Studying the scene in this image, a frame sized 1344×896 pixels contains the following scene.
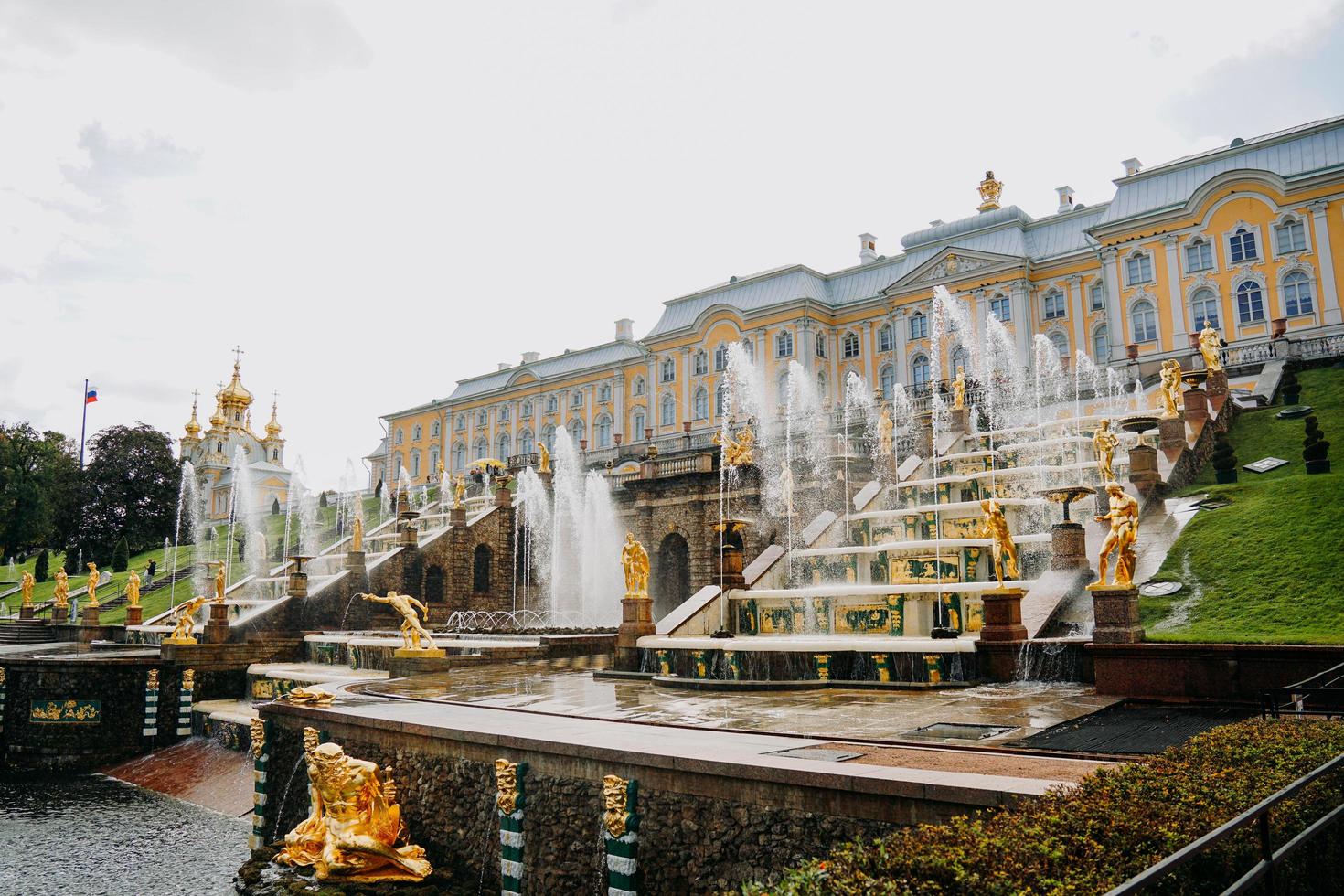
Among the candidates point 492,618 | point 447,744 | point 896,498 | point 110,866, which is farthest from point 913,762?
point 492,618

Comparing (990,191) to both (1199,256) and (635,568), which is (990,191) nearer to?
(1199,256)

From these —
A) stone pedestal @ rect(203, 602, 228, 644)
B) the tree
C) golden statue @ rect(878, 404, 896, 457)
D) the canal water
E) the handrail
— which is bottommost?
the canal water

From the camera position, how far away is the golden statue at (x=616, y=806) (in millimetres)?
8188

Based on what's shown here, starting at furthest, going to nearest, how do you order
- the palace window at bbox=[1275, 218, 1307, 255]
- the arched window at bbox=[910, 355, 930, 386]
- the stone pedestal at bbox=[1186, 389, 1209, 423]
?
1. the arched window at bbox=[910, 355, 930, 386]
2. the palace window at bbox=[1275, 218, 1307, 255]
3. the stone pedestal at bbox=[1186, 389, 1209, 423]

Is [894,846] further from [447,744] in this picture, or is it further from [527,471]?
[527,471]

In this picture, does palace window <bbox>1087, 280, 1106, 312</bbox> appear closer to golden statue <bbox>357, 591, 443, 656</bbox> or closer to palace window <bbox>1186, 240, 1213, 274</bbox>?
palace window <bbox>1186, 240, 1213, 274</bbox>

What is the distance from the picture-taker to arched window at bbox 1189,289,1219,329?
42.0 meters

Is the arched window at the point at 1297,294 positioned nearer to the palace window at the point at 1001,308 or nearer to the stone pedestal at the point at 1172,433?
the palace window at the point at 1001,308

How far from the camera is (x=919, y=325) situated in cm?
5306

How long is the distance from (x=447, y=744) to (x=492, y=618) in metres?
26.1

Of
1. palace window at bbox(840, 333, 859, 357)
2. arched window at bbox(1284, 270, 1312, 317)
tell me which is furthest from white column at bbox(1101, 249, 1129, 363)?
palace window at bbox(840, 333, 859, 357)

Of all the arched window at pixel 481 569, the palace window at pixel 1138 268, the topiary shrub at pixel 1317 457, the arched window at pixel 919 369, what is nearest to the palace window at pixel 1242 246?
the palace window at pixel 1138 268

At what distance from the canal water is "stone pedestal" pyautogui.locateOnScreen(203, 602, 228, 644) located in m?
5.80

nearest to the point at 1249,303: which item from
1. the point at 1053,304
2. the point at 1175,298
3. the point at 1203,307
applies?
the point at 1203,307
